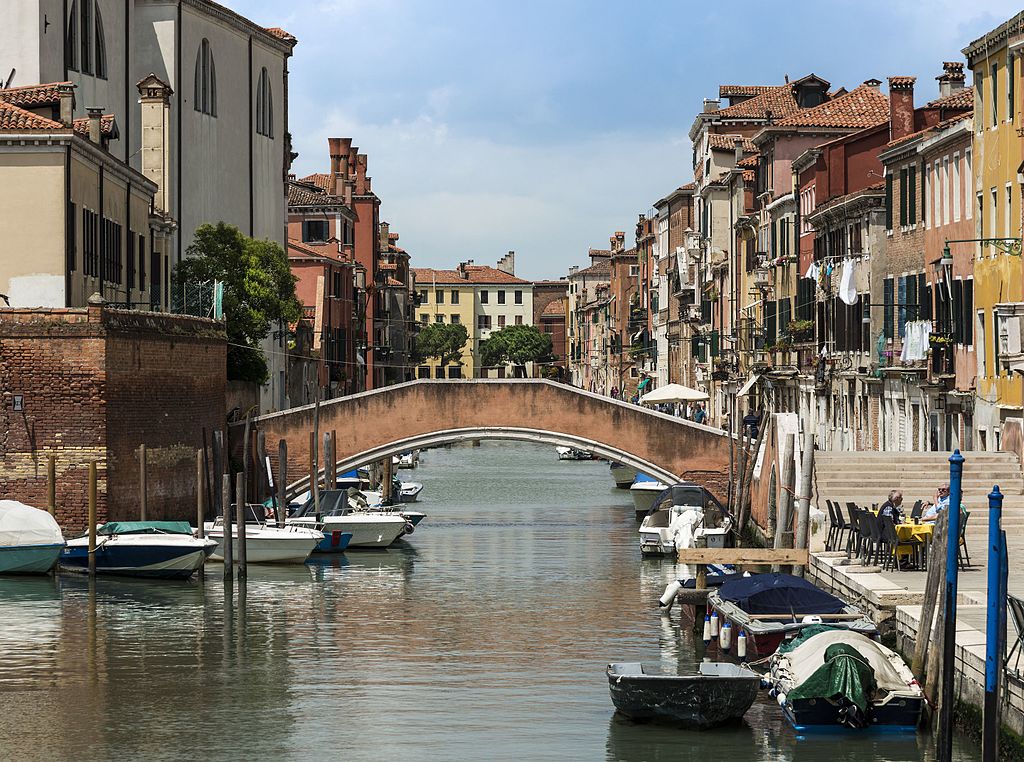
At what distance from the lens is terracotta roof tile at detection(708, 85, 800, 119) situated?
57213 millimetres

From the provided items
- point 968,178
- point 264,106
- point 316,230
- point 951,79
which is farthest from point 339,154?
point 968,178

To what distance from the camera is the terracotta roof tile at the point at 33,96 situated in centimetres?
3638

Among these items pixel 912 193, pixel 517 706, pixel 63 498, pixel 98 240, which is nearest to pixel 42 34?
pixel 98 240

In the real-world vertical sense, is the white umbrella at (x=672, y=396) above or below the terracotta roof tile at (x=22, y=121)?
below

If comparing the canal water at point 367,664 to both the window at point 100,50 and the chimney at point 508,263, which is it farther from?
the chimney at point 508,263

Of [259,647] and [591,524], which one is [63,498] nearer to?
[259,647]

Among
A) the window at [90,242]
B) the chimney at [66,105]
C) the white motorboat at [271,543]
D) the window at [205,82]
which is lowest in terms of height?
the white motorboat at [271,543]

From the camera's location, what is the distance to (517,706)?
821 inches

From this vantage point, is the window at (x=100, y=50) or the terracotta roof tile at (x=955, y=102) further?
the window at (x=100, y=50)

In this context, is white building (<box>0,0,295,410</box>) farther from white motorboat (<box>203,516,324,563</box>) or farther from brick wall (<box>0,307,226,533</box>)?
white motorboat (<box>203,516,324,563</box>)

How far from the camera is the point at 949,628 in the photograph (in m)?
16.2

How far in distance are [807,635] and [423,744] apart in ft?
13.3

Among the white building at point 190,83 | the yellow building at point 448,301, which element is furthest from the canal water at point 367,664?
the yellow building at point 448,301

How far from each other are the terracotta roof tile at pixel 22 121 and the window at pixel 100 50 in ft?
A: 41.7
